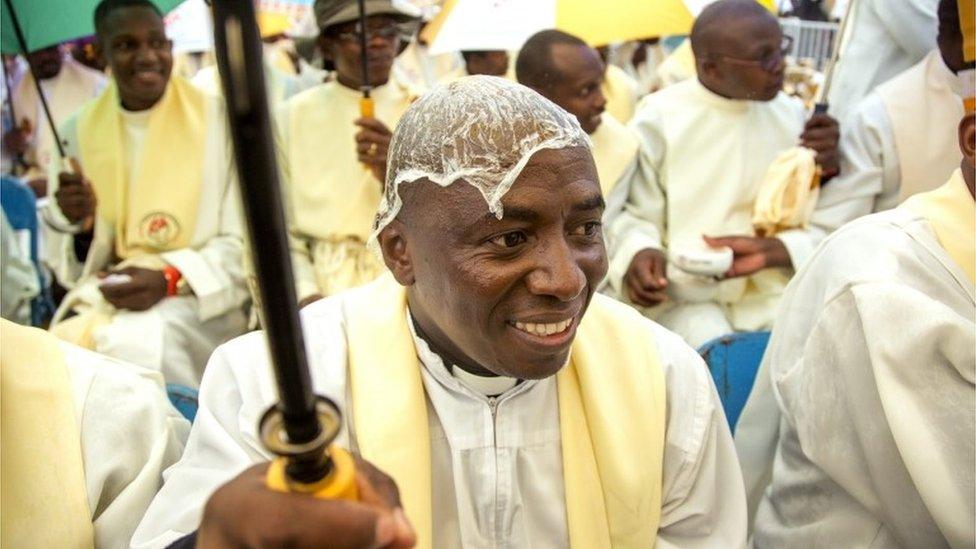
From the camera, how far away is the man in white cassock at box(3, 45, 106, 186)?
20.8 feet

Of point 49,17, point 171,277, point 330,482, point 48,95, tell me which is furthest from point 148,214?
point 48,95

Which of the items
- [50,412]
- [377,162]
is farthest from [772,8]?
[50,412]

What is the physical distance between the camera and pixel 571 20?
3381mm

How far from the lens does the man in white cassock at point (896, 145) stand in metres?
2.81

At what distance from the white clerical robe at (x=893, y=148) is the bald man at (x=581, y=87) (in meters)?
0.75

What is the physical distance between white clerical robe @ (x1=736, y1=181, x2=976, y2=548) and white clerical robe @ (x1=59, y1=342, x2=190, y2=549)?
1410 mm

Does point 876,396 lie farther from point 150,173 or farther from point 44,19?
point 150,173

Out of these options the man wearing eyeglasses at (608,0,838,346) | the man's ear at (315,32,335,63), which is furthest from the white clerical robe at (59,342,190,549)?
the man's ear at (315,32,335,63)

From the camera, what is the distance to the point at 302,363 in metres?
0.63

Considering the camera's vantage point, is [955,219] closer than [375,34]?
Yes

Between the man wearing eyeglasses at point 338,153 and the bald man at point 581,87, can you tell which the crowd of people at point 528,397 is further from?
the man wearing eyeglasses at point 338,153

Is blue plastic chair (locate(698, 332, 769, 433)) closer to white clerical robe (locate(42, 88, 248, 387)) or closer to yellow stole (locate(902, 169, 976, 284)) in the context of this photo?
yellow stole (locate(902, 169, 976, 284))

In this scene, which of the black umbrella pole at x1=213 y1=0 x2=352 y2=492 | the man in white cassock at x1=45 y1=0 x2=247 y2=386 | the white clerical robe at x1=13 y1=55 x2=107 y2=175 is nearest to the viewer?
the black umbrella pole at x1=213 y1=0 x2=352 y2=492

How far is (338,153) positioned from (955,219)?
2.64 m
